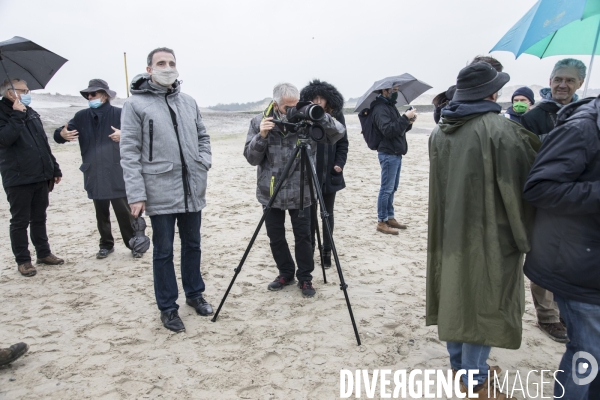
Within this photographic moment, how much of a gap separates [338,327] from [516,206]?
1.74 metres

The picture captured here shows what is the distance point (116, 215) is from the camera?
4918 mm

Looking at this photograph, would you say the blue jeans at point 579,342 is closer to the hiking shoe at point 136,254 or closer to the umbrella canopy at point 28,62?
the hiking shoe at point 136,254

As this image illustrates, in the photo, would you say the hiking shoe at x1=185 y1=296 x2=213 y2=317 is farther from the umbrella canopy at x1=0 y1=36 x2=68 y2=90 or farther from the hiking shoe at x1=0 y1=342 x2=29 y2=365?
the umbrella canopy at x1=0 y1=36 x2=68 y2=90

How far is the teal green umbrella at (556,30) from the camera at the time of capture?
8.62ft

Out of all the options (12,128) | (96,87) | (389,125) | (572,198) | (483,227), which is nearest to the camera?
(572,198)

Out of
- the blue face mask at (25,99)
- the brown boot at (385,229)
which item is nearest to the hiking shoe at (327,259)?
the brown boot at (385,229)

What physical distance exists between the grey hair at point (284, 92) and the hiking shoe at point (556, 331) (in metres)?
2.60

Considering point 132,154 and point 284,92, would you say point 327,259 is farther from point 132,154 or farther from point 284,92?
point 132,154

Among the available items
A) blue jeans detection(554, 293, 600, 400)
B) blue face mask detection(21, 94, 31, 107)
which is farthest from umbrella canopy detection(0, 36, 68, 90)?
blue jeans detection(554, 293, 600, 400)

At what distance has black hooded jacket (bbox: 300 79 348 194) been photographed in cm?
393

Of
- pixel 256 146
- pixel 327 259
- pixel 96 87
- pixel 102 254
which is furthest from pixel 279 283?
pixel 96 87

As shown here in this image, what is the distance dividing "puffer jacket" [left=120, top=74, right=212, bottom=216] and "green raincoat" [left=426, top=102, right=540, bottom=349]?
74.7 inches

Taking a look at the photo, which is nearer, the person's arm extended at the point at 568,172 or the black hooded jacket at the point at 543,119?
the person's arm extended at the point at 568,172

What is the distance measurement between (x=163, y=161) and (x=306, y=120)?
3.67 feet
